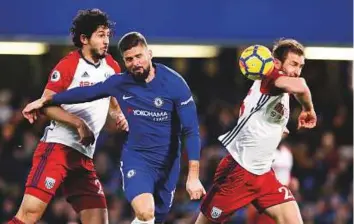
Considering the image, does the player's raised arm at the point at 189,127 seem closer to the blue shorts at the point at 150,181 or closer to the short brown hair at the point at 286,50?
the blue shorts at the point at 150,181

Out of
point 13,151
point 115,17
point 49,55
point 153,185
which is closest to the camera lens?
point 153,185

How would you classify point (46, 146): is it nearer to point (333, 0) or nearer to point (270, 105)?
point (270, 105)

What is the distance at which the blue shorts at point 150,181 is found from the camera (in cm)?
780

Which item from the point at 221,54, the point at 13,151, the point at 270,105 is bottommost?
the point at 13,151

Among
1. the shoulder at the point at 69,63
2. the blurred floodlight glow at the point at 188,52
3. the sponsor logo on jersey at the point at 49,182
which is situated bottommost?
the blurred floodlight glow at the point at 188,52

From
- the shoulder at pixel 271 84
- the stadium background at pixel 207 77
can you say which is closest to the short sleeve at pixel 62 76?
the shoulder at pixel 271 84

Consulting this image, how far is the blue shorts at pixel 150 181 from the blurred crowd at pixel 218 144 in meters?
4.48

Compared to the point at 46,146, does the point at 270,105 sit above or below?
above

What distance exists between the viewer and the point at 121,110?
8203 millimetres

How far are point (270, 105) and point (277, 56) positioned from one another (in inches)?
14.6

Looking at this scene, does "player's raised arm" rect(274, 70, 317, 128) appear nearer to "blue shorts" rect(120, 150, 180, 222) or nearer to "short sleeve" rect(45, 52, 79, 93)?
"blue shorts" rect(120, 150, 180, 222)

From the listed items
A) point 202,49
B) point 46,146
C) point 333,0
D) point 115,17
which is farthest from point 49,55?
point 46,146

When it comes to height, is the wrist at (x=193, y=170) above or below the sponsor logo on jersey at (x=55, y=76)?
below

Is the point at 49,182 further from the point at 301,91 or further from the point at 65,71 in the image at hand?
the point at 301,91
